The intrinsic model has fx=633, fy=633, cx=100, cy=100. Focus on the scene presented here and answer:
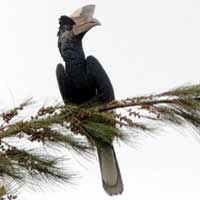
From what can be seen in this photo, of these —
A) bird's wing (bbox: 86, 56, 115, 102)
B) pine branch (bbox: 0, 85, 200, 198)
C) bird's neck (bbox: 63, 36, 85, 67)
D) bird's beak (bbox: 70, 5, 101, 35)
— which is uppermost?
bird's beak (bbox: 70, 5, 101, 35)

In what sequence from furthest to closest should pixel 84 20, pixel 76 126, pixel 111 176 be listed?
pixel 84 20 → pixel 111 176 → pixel 76 126

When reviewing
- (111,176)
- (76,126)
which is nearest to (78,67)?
(111,176)

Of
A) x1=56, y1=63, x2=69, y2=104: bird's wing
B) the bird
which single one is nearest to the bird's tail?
the bird

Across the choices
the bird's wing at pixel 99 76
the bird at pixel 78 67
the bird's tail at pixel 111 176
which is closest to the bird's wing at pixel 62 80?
the bird at pixel 78 67

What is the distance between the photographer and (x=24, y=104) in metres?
1.86

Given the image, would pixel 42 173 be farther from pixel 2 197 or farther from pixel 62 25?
pixel 62 25

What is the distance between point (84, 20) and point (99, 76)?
1.19 feet

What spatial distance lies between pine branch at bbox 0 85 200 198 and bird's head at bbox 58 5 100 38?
1.98 metres

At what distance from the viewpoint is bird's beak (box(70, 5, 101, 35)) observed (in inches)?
151

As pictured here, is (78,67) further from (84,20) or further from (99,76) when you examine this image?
(84,20)

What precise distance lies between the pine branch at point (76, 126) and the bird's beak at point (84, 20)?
1.97m

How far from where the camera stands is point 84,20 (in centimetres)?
390

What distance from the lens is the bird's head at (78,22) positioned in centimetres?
384

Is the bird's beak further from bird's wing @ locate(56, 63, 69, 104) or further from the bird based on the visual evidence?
bird's wing @ locate(56, 63, 69, 104)
